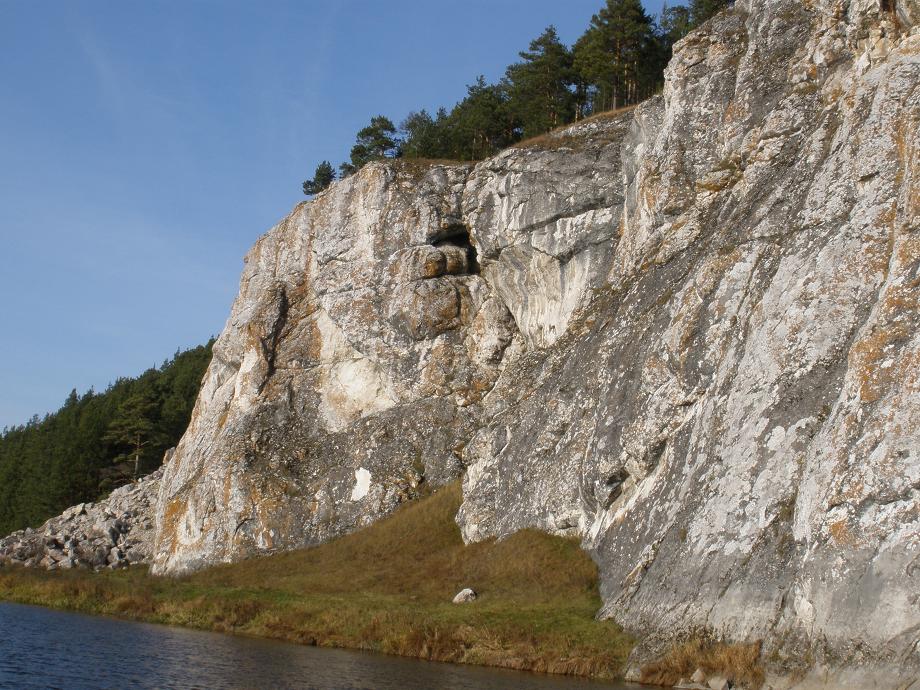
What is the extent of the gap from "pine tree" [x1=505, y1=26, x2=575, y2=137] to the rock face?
37531 mm

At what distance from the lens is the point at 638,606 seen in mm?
25391

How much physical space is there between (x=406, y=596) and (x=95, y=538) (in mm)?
31278

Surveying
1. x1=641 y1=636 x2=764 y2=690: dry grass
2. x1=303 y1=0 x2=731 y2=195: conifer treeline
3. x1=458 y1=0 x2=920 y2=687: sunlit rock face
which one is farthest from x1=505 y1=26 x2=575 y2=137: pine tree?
x1=641 y1=636 x2=764 y2=690: dry grass

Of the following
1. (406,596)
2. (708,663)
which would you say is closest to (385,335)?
(406,596)

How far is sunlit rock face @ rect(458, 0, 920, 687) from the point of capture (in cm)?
1959

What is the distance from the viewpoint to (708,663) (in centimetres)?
2097

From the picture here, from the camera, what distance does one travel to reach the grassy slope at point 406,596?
2625 centimetres

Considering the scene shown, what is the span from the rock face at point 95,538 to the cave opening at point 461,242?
87.2 feet

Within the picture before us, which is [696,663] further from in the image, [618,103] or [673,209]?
[618,103]

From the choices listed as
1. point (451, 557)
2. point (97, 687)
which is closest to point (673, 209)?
point (451, 557)

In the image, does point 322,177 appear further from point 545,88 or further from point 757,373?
point 757,373

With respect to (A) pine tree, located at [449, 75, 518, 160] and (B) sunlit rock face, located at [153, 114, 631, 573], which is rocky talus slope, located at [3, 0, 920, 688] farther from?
(A) pine tree, located at [449, 75, 518, 160]

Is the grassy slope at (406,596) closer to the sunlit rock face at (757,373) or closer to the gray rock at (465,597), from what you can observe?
the gray rock at (465,597)

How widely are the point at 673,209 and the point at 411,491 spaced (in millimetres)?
19501
